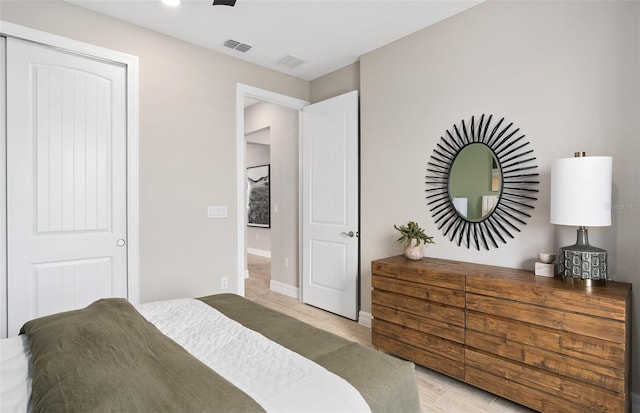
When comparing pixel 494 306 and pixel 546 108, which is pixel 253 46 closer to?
pixel 546 108

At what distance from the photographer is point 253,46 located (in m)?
3.11

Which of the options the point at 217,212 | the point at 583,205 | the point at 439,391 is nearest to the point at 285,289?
the point at 217,212

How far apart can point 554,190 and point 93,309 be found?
8.10ft

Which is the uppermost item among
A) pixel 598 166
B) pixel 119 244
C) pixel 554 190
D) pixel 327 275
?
pixel 598 166

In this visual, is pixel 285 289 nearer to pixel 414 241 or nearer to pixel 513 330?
pixel 414 241

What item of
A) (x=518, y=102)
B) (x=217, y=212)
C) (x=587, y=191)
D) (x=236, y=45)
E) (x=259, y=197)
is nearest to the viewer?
(x=587, y=191)

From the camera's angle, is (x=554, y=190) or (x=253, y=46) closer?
(x=554, y=190)

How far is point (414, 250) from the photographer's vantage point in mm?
2609

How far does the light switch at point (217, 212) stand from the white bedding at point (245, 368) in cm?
162

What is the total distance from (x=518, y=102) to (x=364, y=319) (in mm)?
2297

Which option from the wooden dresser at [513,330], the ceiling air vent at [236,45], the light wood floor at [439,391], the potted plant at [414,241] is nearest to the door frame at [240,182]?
the ceiling air vent at [236,45]

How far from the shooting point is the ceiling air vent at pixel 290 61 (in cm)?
336

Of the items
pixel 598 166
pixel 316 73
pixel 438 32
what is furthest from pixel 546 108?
pixel 316 73

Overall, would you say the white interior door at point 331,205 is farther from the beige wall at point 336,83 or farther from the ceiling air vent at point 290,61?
the ceiling air vent at point 290,61
